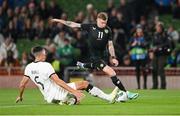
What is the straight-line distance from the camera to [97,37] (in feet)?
64.0

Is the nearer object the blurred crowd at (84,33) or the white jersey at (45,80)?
the white jersey at (45,80)

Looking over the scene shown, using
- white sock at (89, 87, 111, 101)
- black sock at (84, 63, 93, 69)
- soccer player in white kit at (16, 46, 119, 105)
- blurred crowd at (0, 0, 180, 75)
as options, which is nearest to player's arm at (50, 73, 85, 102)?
soccer player in white kit at (16, 46, 119, 105)

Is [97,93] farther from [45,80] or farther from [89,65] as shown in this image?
[89,65]

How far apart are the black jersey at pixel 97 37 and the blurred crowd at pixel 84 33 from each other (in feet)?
24.8

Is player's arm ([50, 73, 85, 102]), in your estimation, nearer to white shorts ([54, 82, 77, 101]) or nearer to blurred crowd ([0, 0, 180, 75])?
white shorts ([54, 82, 77, 101])

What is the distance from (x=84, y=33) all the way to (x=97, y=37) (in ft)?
39.2

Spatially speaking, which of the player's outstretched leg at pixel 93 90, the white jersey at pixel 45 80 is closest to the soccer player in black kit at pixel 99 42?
the player's outstretched leg at pixel 93 90

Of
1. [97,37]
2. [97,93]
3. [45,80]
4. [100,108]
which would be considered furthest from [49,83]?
[97,37]

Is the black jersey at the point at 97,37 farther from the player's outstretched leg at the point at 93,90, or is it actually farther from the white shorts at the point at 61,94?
the white shorts at the point at 61,94

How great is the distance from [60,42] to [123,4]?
3.22 metres

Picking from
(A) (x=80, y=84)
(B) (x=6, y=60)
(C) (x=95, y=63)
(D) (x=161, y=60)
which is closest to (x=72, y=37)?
(B) (x=6, y=60)

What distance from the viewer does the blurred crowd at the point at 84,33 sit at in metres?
28.1

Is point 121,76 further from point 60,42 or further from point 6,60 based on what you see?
point 6,60

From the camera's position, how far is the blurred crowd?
28.1 meters
